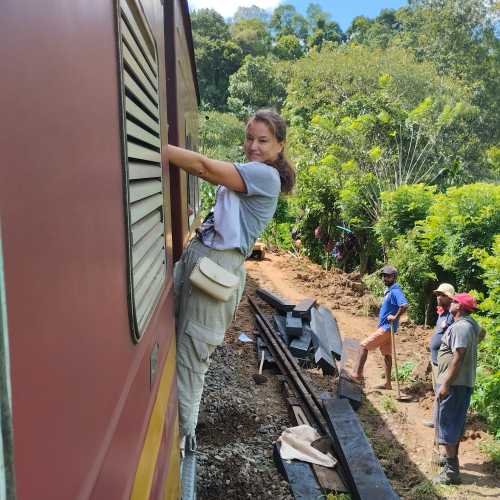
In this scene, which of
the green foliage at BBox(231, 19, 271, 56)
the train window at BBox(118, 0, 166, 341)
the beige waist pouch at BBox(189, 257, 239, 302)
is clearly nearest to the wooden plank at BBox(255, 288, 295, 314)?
the beige waist pouch at BBox(189, 257, 239, 302)

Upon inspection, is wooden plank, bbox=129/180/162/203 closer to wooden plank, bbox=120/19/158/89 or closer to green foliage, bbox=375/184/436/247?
wooden plank, bbox=120/19/158/89

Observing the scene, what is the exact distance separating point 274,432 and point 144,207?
4.14m

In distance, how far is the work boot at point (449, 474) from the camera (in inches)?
204

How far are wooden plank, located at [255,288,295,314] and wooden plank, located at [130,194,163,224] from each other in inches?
306

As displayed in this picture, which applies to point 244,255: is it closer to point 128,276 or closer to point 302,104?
point 128,276

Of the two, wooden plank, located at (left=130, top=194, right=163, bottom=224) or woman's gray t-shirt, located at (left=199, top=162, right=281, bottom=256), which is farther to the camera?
woman's gray t-shirt, located at (left=199, top=162, right=281, bottom=256)

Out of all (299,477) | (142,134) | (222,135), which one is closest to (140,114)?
(142,134)

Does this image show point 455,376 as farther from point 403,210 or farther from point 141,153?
point 403,210

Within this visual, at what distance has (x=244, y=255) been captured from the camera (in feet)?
8.54

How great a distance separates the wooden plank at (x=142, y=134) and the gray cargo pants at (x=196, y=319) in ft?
2.48

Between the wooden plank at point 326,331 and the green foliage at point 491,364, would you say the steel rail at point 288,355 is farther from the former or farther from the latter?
the green foliage at point 491,364

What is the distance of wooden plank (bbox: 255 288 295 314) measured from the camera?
9673 millimetres

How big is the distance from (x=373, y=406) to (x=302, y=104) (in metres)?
20.8

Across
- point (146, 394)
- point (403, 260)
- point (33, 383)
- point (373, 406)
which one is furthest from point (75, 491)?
point (403, 260)
